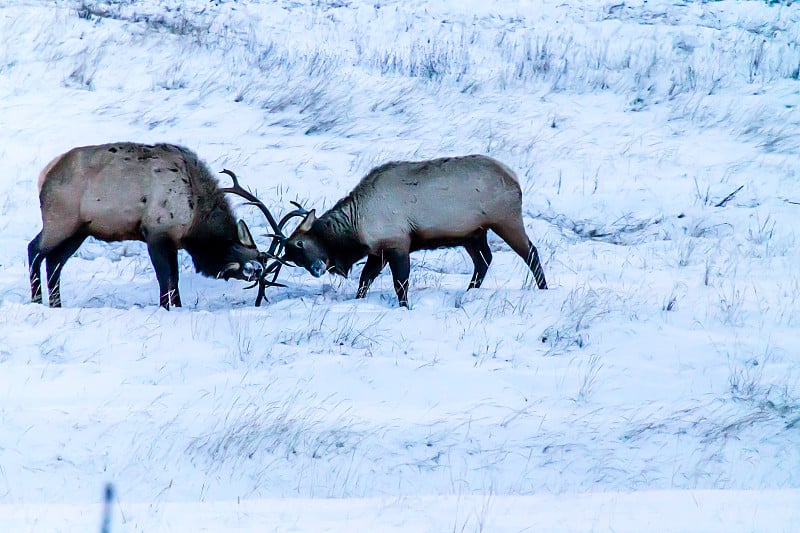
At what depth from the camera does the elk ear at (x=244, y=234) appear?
31.4 ft

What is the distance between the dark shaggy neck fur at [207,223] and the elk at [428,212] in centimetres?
83

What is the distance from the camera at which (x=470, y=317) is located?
8008mm

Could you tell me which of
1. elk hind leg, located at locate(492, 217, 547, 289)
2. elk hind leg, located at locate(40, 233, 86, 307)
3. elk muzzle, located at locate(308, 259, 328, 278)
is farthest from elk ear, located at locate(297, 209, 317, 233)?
elk hind leg, located at locate(40, 233, 86, 307)

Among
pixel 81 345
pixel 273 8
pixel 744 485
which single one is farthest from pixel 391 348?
pixel 273 8

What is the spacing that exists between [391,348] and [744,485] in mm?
2699

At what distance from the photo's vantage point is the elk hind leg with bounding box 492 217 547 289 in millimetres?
9422

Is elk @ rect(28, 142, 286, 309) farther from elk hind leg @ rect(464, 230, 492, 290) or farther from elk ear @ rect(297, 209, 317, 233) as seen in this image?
elk hind leg @ rect(464, 230, 492, 290)

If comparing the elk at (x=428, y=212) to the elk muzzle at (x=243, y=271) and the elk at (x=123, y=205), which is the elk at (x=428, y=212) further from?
the elk at (x=123, y=205)

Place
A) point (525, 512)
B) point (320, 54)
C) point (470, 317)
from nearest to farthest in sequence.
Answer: point (525, 512) < point (470, 317) < point (320, 54)

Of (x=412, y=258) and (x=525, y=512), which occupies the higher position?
(x=525, y=512)

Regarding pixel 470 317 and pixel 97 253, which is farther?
pixel 97 253

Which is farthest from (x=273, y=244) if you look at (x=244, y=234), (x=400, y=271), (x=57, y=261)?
(x=57, y=261)

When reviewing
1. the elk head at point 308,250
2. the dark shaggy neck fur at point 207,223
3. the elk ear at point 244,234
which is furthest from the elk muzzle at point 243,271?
the elk head at point 308,250

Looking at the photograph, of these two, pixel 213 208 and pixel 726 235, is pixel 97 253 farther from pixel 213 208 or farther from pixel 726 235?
pixel 726 235
